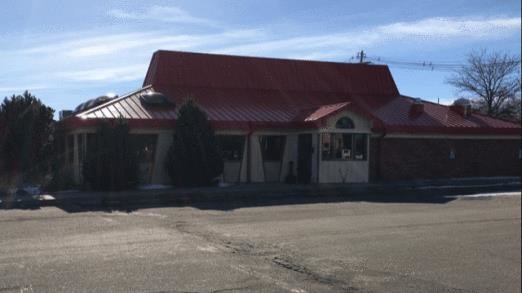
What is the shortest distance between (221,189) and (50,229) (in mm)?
9487

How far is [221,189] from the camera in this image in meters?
20.7

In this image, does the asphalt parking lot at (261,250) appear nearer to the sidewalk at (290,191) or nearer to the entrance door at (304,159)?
the sidewalk at (290,191)

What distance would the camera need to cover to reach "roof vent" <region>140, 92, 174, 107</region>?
23.7 metres

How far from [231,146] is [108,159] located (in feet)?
18.1

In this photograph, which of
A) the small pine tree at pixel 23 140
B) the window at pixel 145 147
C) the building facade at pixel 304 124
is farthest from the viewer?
the building facade at pixel 304 124

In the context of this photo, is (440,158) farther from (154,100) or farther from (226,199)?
(154,100)

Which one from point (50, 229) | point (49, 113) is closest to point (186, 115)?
point (49, 113)

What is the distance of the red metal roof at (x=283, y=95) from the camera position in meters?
24.3

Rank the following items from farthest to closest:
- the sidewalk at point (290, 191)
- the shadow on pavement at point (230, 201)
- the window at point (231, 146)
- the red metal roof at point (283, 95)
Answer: the red metal roof at point (283, 95) → the window at point (231, 146) → the sidewalk at point (290, 191) → the shadow on pavement at point (230, 201)

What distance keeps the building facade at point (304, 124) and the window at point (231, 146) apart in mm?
41

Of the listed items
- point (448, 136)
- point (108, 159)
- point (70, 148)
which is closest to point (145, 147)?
point (108, 159)

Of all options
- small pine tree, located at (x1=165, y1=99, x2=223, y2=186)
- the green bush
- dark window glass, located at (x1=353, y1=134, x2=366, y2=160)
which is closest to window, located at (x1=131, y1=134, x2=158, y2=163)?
small pine tree, located at (x1=165, y1=99, x2=223, y2=186)

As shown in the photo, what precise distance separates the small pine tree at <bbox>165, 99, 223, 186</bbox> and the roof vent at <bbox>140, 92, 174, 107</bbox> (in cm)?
196

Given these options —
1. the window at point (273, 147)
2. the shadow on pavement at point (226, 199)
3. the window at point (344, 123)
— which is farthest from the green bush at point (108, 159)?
the window at point (344, 123)
